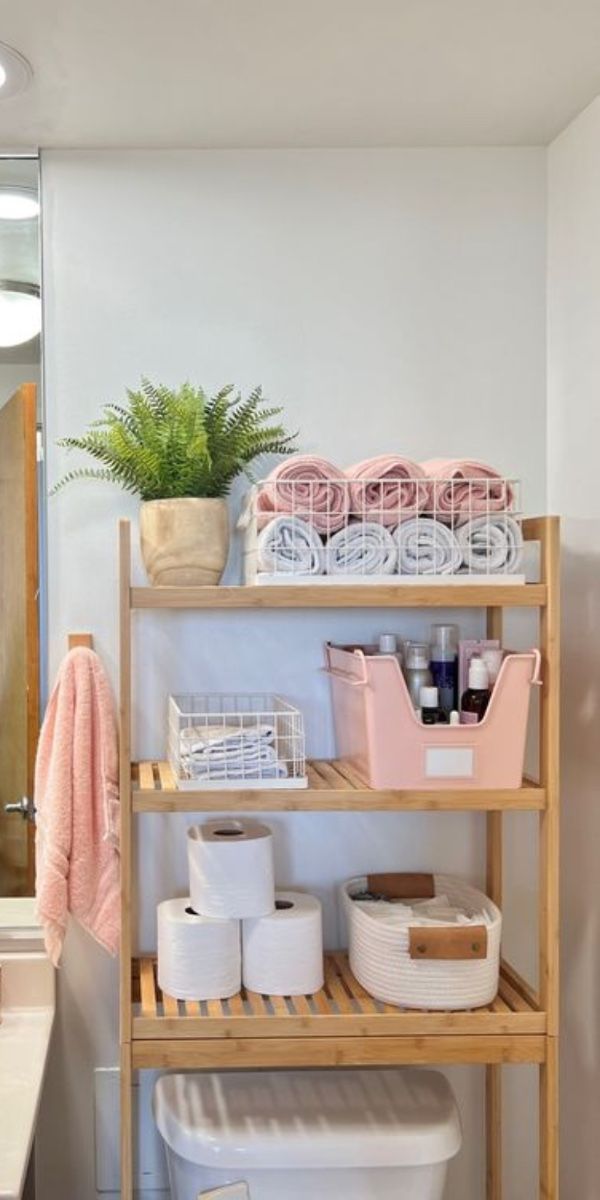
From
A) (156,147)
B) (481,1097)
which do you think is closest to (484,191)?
(156,147)

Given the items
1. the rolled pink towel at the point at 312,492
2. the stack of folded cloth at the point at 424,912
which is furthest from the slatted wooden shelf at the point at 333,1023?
the rolled pink towel at the point at 312,492

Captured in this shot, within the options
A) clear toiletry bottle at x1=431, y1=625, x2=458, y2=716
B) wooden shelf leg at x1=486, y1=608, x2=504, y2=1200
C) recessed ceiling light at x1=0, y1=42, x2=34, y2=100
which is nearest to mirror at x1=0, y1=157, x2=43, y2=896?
recessed ceiling light at x1=0, y1=42, x2=34, y2=100

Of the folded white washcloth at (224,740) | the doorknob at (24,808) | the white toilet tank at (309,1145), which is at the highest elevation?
the folded white washcloth at (224,740)

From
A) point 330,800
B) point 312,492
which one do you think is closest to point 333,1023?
point 330,800

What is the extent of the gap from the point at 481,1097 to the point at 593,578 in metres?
1.02

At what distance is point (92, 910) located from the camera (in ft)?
6.35

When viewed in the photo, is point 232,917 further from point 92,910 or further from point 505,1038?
point 505,1038

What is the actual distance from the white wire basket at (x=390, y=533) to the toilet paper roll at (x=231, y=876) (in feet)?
1.43

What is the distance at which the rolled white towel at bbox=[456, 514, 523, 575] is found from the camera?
1702 mm

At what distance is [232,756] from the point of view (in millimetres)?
1716

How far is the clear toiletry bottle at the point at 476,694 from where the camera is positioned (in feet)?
5.65

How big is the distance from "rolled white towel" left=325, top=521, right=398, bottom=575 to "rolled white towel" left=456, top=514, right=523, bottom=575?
113 millimetres

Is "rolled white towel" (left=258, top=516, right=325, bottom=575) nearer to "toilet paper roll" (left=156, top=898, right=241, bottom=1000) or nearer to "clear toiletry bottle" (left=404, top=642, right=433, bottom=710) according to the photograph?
"clear toiletry bottle" (left=404, top=642, right=433, bottom=710)

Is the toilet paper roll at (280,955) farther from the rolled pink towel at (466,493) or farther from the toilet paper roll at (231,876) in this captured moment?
the rolled pink towel at (466,493)
